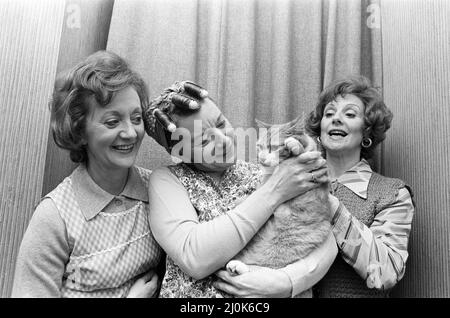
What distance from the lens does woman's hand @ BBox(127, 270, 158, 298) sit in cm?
119

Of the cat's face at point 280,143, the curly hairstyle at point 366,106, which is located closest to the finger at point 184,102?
the cat's face at point 280,143

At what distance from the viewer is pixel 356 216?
140 centimetres

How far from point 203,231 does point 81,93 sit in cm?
55

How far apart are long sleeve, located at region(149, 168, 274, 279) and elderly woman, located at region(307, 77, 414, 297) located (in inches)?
11.4

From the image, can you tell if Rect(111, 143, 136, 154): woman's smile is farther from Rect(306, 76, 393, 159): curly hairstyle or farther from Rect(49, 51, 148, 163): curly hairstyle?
Rect(306, 76, 393, 159): curly hairstyle

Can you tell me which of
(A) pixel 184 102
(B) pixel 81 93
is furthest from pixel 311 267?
(B) pixel 81 93

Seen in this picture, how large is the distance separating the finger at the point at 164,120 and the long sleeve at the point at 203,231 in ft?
0.68

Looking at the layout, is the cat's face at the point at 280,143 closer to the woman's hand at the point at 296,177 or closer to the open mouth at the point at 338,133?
the woman's hand at the point at 296,177

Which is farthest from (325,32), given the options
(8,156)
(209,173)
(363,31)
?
(8,156)

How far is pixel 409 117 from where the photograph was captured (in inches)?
62.7

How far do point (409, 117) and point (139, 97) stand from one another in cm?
104

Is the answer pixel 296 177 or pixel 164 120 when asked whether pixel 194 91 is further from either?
pixel 296 177

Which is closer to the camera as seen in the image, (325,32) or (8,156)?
(8,156)
